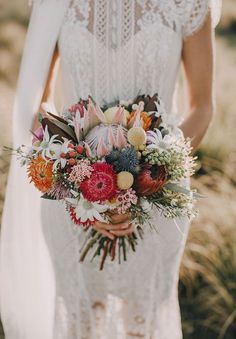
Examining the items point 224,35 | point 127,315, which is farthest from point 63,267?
point 224,35

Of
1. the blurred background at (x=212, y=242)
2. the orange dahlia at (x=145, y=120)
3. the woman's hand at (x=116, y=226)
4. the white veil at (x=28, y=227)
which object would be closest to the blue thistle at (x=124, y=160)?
the orange dahlia at (x=145, y=120)

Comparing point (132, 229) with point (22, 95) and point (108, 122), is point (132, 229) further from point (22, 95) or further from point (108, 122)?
point (22, 95)

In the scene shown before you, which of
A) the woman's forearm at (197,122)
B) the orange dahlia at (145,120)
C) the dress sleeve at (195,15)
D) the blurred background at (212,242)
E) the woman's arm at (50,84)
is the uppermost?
the dress sleeve at (195,15)

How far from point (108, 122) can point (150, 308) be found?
1.03m

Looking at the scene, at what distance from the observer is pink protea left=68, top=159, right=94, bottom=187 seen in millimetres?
2363

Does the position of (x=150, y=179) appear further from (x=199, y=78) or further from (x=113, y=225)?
(x=199, y=78)

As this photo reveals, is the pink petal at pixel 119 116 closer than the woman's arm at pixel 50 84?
Yes

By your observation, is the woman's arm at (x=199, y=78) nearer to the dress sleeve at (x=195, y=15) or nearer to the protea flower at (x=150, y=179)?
the dress sleeve at (x=195, y=15)

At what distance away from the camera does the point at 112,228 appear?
277cm

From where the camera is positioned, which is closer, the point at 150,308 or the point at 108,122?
the point at 108,122

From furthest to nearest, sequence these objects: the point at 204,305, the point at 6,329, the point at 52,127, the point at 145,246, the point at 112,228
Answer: the point at 204,305
the point at 6,329
the point at 145,246
the point at 112,228
the point at 52,127

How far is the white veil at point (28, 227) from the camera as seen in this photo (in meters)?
3.06

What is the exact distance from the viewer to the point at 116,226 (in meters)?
2.76

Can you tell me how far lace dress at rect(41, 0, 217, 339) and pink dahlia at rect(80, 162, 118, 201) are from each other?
2.06 feet
